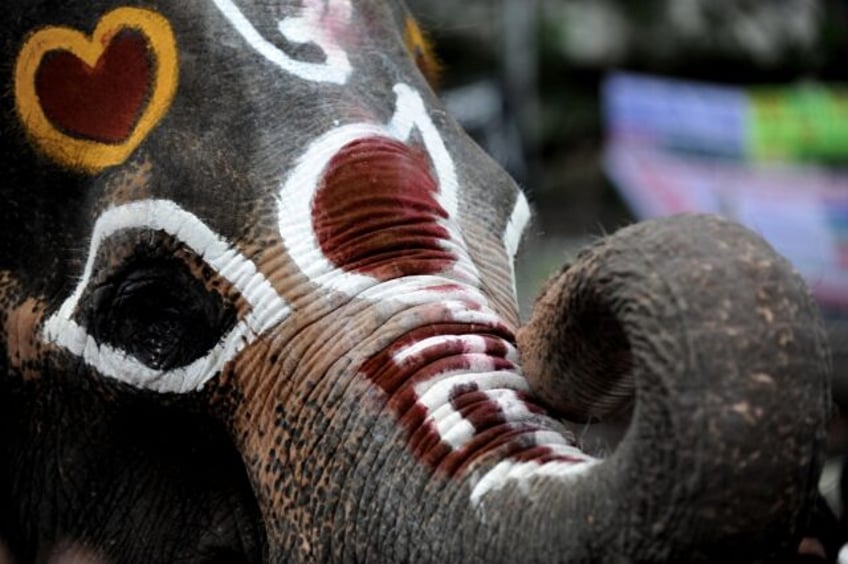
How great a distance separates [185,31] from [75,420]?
0.64m

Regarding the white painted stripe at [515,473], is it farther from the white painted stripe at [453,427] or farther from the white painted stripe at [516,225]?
the white painted stripe at [516,225]

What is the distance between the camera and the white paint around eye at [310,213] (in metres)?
2.21

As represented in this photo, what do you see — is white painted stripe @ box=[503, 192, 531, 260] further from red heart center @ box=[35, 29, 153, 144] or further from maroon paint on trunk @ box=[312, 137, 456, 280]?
red heart center @ box=[35, 29, 153, 144]

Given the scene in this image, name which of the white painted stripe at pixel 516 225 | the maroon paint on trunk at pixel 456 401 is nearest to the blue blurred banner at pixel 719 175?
the white painted stripe at pixel 516 225

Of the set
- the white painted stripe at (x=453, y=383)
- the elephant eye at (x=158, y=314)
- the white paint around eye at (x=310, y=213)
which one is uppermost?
the white paint around eye at (x=310, y=213)

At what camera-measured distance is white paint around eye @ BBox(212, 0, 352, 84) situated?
2.45 meters

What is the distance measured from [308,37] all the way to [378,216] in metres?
0.42

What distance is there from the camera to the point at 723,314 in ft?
5.33

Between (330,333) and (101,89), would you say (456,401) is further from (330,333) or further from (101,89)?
(101,89)

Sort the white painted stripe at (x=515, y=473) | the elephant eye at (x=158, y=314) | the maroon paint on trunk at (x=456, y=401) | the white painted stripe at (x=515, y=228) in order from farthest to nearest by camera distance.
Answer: the white painted stripe at (x=515, y=228) < the elephant eye at (x=158, y=314) < the maroon paint on trunk at (x=456, y=401) < the white painted stripe at (x=515, y=473)

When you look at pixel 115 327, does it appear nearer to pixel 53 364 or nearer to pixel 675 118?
pixel 53 364

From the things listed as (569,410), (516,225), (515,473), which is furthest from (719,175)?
(515,473)

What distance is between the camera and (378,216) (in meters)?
2.24

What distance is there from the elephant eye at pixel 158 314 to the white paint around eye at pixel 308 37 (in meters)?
0.36
